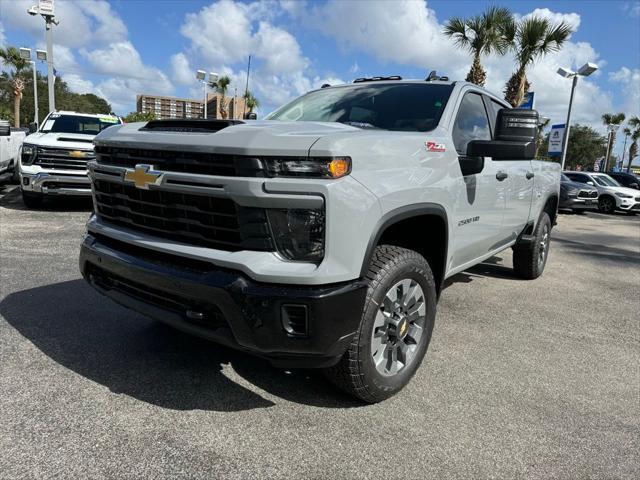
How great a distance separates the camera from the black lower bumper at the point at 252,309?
2244mm

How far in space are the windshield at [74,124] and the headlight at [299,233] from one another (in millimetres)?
9465

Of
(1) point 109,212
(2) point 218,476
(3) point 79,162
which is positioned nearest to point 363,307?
(2) point 218,476

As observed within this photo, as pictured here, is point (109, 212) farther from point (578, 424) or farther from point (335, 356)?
point (578, 424)

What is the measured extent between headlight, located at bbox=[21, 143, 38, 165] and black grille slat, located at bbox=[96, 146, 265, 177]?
688 centimetres

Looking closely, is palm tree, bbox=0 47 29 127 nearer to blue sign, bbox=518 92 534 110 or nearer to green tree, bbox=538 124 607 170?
blue sign, bbox=518 92 534 110

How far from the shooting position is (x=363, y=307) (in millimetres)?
2436

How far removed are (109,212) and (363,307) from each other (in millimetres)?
1703

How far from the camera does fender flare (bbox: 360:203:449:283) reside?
96.3 inches

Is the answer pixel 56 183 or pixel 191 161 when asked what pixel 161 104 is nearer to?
pixel 56 183

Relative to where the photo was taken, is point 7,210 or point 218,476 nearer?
point 218,476

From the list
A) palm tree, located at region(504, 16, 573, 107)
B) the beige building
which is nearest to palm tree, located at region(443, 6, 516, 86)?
palm tree, located at region(504, 16, 573, 107)

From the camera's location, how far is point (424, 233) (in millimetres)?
3209

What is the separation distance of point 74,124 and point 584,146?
63.7 metres

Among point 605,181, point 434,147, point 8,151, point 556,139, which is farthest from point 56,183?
point 556,139
